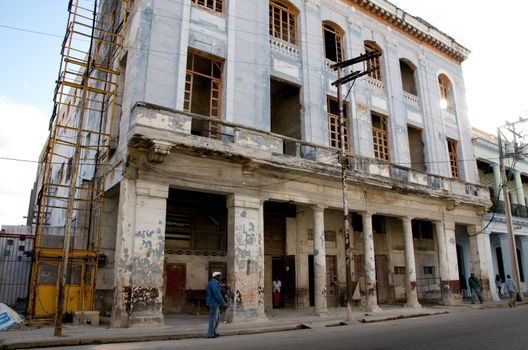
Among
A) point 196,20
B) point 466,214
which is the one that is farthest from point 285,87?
point 466,214

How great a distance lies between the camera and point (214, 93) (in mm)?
14523

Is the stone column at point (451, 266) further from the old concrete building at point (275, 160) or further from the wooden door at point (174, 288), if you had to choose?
the wooden door at point (174, 288)

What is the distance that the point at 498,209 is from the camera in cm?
2350

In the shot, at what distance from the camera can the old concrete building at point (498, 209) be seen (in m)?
22.6

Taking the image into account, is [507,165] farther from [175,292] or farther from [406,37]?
[175,292]

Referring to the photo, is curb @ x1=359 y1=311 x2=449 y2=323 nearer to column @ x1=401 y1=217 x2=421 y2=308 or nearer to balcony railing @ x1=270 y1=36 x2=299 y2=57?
column @ x1=401 y1=217 x2=421 y2=308

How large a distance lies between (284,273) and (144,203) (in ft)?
24.4

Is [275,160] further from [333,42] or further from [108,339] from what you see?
[333,42]

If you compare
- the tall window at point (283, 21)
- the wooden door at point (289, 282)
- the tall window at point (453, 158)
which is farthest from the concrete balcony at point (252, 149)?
the tall window at point (283, 21)

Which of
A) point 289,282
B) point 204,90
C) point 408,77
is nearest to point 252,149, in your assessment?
point 204,90

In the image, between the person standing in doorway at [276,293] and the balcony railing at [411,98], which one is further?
the balcony railing at [411,98]

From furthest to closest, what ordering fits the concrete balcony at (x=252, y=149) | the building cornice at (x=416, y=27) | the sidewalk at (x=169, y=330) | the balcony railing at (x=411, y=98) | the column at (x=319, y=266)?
the balcony railing at (x=411, y=98), the building cornice at (x=416, y=27), the column at (x=319, y=266), the concrete balcony at (x=252, y=149), the sidewalk at (x=169, y=330)

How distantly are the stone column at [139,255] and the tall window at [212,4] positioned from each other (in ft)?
21.1

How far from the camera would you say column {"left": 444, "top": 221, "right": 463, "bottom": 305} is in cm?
1872
